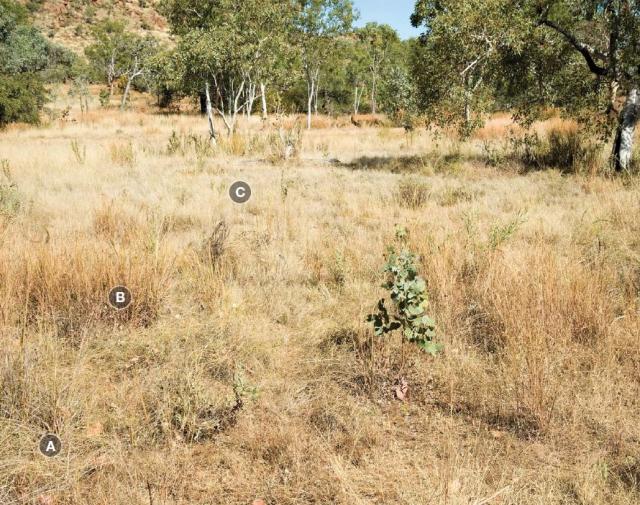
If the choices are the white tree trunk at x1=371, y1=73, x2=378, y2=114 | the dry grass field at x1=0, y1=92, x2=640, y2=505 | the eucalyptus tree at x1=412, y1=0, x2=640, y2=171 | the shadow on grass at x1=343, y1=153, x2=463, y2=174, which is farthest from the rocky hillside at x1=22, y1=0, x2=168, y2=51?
the dry grass field at x1=0, y1=92, x2=640, y2=505

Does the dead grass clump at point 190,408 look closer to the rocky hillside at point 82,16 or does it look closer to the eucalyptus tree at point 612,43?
the eucalyptus tree at point 612,43

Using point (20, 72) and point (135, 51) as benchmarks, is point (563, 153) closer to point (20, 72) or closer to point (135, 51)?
point (20, 72)

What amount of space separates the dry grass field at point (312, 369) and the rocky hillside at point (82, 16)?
6343 centimetres

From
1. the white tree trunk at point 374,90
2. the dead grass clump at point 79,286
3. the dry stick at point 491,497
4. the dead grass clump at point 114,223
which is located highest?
the white tree trunk at point 374,90

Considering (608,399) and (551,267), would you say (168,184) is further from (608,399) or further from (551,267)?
(608,399)

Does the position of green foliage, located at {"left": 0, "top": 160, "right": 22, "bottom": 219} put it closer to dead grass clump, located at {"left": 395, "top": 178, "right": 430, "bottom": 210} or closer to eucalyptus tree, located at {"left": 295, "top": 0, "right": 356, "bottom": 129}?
dead grass clump, located at {"left": 395, "top": 178, "right": 430, "bottom": 210}

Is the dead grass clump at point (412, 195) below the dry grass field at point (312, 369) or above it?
above

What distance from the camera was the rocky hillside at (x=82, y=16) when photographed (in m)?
60.6

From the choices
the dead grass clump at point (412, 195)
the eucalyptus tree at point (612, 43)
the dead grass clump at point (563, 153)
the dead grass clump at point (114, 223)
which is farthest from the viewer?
the dead grass clump at point (563, 153)

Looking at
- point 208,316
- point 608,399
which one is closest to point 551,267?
point 608,399

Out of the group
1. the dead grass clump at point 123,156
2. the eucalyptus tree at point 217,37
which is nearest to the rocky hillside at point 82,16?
the eucalyptus tree at point 217,37

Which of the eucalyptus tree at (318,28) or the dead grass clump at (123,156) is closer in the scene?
the dead grass clump at (123,156)

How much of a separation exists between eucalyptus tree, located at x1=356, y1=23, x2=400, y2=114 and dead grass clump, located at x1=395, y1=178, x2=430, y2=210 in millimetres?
29710

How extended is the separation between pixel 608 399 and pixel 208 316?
2.74m
